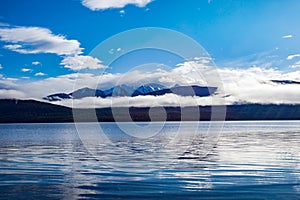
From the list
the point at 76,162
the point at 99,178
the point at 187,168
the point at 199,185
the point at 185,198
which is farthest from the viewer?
the point at 76,162

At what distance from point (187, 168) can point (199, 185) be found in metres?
6.68

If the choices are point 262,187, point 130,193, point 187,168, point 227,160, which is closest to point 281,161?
point 227,160

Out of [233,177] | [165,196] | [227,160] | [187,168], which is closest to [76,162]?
[187,168]

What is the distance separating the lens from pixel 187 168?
1030 inches

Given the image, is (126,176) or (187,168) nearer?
(126,176)

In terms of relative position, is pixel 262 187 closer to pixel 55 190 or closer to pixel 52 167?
pixel 55 190

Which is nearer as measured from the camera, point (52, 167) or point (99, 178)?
point (99, 178)

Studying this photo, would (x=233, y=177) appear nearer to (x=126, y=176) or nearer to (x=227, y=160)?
(x=126, y=176)

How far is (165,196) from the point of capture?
55.1 ft

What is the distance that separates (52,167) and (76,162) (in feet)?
11.5

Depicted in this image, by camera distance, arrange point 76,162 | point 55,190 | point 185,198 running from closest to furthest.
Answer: point 185,198 < point 55,190 < point 76,162

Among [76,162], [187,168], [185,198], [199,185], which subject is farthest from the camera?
[76,162]

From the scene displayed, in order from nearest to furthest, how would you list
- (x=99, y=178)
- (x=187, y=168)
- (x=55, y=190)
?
(x=55, y=190)
(x=99, y=178)
(x=187, y=168)

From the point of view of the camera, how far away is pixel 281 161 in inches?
1197
